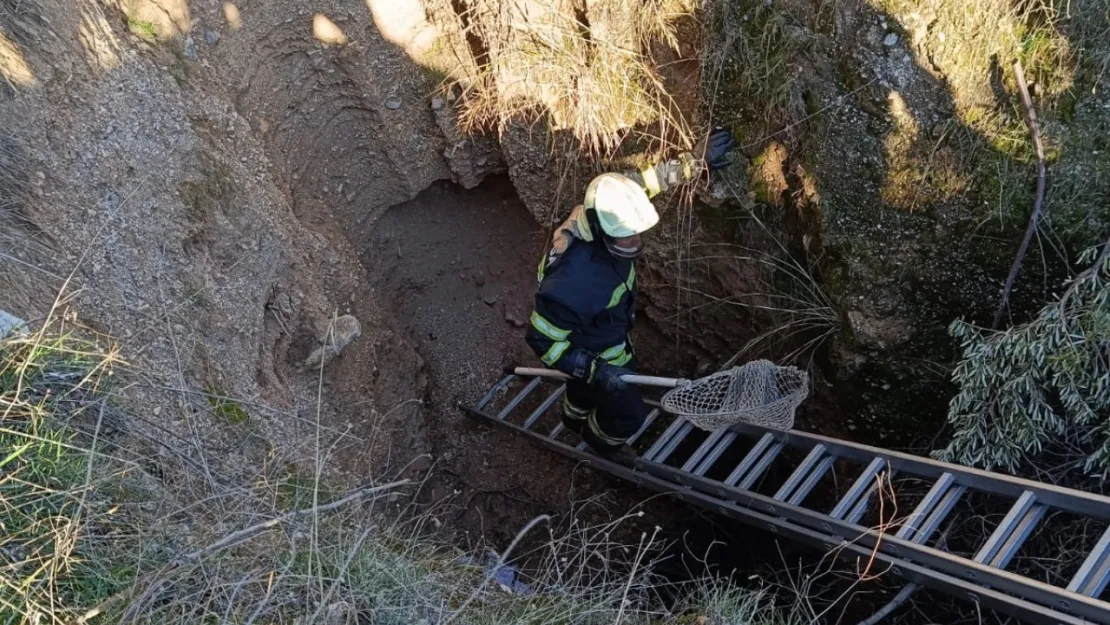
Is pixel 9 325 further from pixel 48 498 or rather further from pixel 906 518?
pixel 906 518

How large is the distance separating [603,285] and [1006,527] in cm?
195

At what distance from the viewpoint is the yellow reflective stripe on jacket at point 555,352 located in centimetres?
383

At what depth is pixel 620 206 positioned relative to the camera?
11.7 feet

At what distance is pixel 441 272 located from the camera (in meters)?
5.66

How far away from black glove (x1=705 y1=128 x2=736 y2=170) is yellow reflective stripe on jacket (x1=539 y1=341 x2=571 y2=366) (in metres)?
1.22

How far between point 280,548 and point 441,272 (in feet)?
10.4

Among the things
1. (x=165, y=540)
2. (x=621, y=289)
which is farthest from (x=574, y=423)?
(x=165, y=540)

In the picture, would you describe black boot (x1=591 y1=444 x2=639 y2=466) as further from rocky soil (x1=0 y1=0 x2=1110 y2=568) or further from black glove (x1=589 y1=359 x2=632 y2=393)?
black glove (x1=589 y1=359 x2=632 y2=393)

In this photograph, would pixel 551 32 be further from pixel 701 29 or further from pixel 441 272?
pixel 441 272

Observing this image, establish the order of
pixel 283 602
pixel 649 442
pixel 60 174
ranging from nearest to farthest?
pixel 283 602, pixel 60 174, pixel 649 442

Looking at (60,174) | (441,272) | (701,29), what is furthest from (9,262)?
(701,29)

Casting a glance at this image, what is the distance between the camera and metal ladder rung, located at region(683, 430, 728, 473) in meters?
4.12

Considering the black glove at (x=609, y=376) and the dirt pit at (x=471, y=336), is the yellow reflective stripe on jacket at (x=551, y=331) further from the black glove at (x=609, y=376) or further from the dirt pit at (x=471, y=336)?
the dirt pit at (x=471, y=336)

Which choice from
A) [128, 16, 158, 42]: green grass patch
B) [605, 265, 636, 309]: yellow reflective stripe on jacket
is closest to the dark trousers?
[605, 265, 636, 309]: yellow reflective stripe on jacket
